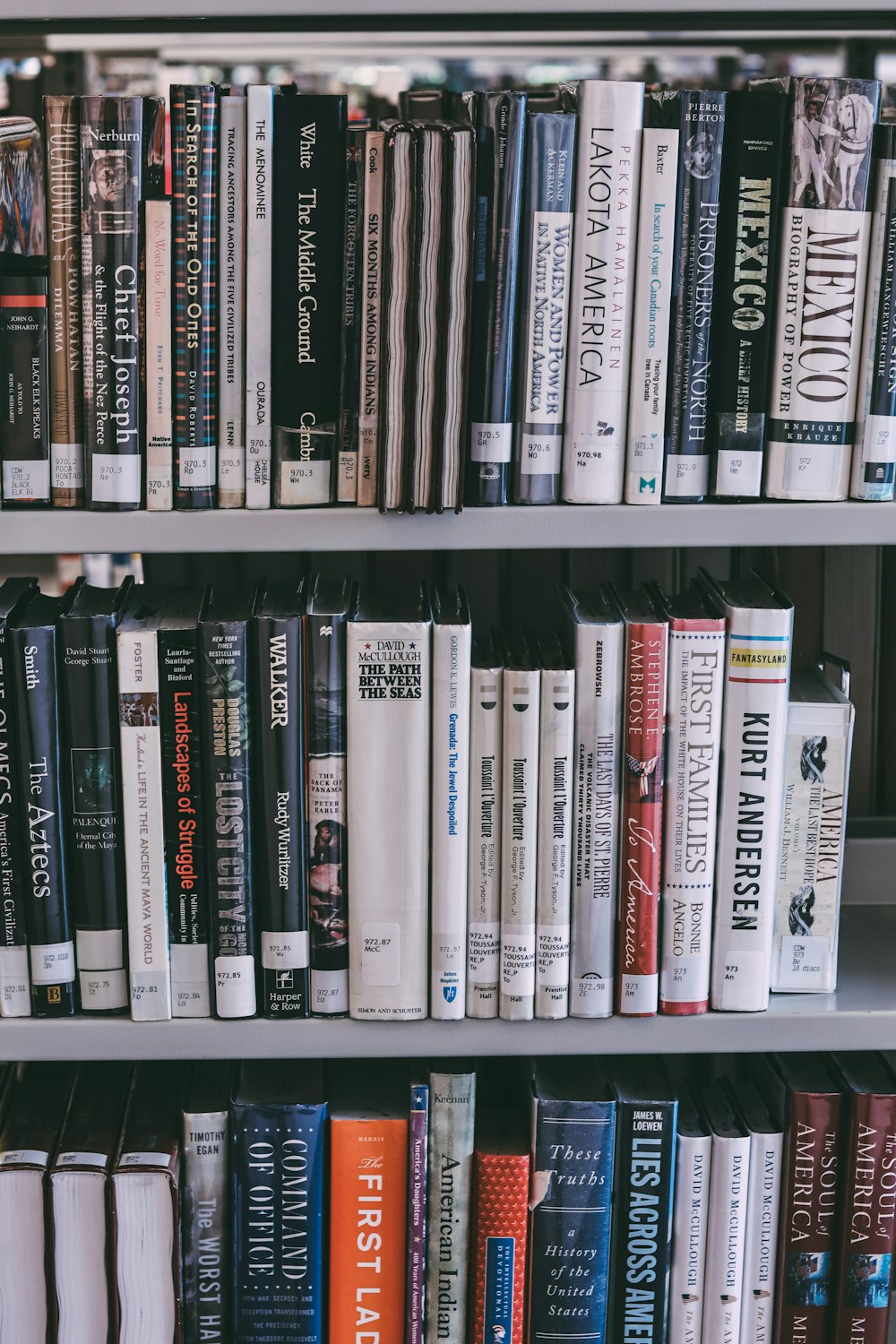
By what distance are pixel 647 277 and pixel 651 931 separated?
0.49 metres

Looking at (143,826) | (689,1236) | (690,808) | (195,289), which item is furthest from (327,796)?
(689,1236)

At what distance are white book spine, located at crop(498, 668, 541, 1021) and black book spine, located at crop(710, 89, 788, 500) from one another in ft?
0.70

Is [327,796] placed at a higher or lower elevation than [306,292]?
lower

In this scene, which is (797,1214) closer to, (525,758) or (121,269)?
(525,758)

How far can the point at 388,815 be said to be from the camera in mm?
875

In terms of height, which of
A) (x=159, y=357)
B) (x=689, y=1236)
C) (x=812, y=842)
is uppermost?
(x=159, y=357)

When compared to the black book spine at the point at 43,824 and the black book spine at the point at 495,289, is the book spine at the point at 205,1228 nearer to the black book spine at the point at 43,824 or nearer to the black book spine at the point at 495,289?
the black book spine at the point at 43,824

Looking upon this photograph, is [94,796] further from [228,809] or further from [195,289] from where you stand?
[195,289]

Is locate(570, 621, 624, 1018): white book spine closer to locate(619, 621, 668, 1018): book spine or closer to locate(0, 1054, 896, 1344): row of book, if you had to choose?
locate(619, 621, 668, 1018): book spine

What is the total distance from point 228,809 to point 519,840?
0.73 ft

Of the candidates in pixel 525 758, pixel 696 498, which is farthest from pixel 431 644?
pixel 696 498

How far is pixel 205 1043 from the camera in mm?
896

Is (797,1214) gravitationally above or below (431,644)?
below

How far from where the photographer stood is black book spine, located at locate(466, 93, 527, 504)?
2.54 feet
